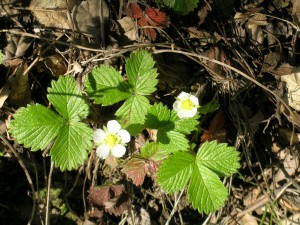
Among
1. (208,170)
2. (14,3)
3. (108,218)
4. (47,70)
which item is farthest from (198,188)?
(14,3)

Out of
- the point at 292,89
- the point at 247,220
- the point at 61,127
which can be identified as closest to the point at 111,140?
the point at 61,127

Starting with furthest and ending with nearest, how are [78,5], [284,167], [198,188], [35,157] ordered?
[284,167] → [35,157] → [78,5] → [198,188]

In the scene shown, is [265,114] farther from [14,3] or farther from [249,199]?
[14,3]

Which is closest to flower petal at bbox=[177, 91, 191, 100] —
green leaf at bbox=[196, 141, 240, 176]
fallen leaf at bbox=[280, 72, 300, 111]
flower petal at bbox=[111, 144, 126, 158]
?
green leaf at bbox=[196, 141, 240, 176]

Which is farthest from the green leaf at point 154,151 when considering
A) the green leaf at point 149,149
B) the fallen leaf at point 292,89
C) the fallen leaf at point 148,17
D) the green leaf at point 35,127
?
the fallen leaf at point 292,89

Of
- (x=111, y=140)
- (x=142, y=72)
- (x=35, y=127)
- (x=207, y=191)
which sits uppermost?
(x=142, y=72)

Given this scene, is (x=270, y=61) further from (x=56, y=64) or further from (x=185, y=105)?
(x=56, y=64)

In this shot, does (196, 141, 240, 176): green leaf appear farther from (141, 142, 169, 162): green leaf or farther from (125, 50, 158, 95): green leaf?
(125, 50, 158, 95): green leaf
